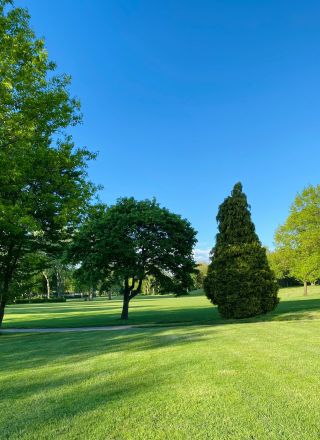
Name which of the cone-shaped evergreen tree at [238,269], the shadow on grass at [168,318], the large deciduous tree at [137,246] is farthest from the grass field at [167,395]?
the large deciduous tree at [137,246]

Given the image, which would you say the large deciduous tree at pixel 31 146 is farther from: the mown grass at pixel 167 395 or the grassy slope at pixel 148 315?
the grassy slope at pixel 148 315

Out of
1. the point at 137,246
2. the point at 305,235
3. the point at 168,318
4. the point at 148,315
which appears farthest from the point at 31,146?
the point at 305,235

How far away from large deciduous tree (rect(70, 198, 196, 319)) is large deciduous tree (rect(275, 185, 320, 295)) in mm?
12366

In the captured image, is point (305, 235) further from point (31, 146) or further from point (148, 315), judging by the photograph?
point (31, 146)

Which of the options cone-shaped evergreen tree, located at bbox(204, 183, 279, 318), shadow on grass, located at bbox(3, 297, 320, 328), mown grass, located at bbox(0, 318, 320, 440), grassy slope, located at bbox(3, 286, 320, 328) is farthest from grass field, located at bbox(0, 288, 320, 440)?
grassy slope, located at bbox(3, 286, 320, 328)

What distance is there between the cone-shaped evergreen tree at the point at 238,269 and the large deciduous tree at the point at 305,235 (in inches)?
496

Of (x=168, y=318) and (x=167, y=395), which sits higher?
(x=167, y=395)

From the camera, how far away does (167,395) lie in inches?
188

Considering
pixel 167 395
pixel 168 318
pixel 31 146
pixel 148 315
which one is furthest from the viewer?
pixel 148 315

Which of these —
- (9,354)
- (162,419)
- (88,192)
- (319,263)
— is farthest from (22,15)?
(319,263)

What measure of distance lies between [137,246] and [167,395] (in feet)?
63.4

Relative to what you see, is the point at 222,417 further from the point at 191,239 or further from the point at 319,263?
the point at 319,263

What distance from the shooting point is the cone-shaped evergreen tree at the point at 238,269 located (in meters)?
19.8

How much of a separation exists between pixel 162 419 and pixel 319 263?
3019 centimetres
